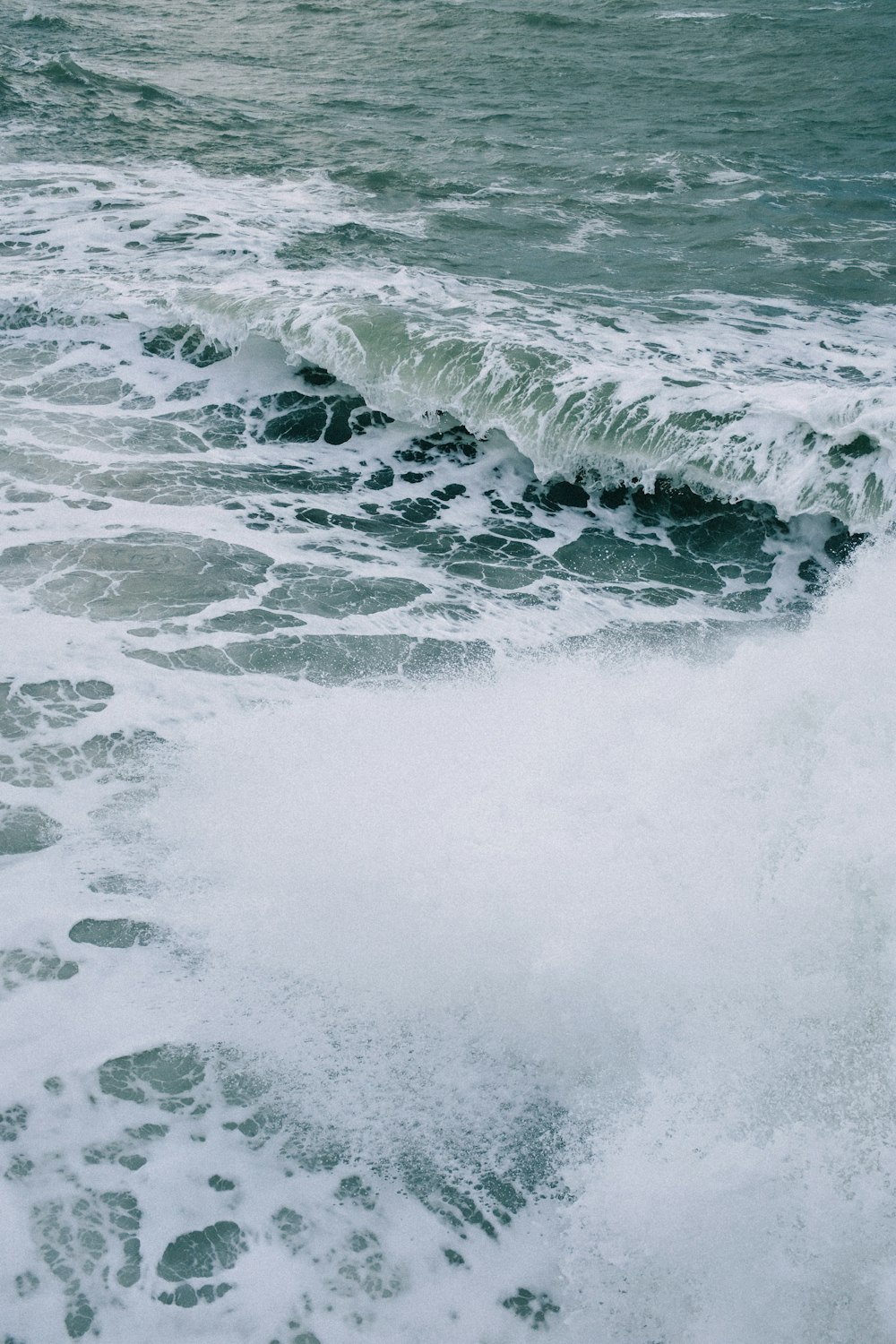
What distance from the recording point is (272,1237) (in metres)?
3.32

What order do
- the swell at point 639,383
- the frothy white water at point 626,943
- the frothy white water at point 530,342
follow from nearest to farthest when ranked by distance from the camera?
the frothy white water at point 626,943
the swell at point 639,383
the frothy white water at point 530,342

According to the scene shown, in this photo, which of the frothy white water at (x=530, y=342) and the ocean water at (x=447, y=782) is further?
the frothy white water at (x=530, y=342)

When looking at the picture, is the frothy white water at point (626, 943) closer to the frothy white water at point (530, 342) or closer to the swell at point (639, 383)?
the swell at point (639, 383)

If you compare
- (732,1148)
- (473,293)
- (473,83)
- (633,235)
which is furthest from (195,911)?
(473,83)

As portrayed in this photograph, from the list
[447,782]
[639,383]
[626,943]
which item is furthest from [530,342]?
[626,943]

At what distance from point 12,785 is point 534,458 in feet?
15.7

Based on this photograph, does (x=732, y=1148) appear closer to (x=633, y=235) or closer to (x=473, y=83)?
(x=633, y=235)

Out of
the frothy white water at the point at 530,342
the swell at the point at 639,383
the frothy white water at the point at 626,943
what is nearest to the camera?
the frothy white water at the point at 626,943

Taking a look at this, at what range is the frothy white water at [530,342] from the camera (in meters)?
7.59

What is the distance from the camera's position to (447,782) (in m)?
4.84

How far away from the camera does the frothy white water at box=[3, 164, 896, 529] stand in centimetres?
759

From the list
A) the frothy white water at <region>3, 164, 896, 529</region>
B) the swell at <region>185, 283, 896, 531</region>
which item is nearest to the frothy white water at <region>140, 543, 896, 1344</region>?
the swell at <region>185, 283, 896, 531</region>

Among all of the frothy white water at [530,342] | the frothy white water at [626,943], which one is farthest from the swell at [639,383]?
the frothy white water at [626,943]

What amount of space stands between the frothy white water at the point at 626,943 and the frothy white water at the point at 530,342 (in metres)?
2.74
